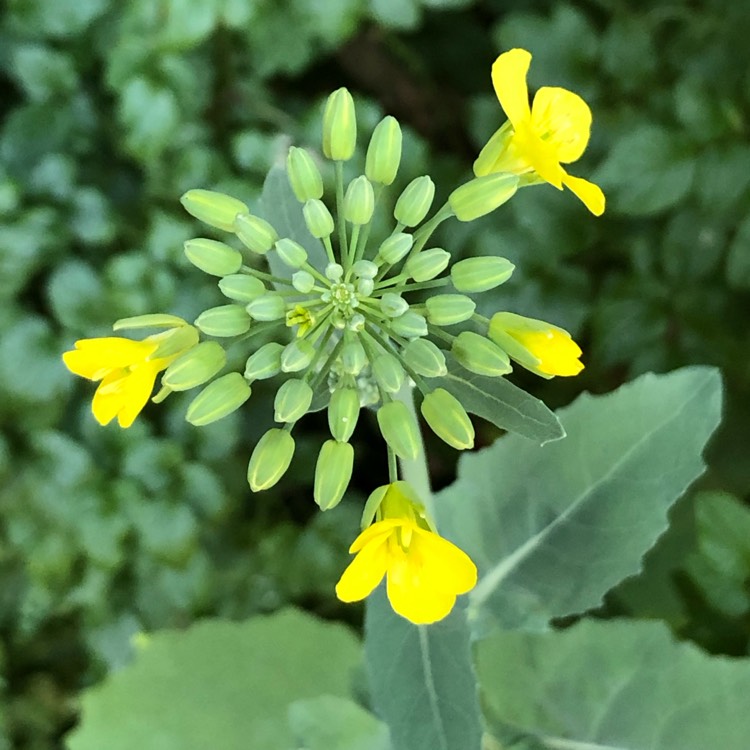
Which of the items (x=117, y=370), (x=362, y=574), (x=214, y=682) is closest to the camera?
(x=362, y=574)

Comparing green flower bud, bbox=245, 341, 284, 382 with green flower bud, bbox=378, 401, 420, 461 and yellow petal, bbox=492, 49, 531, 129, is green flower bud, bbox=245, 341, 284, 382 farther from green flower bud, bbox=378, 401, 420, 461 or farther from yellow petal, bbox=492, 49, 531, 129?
yellow petal, bbox=492, 49, 531, 129

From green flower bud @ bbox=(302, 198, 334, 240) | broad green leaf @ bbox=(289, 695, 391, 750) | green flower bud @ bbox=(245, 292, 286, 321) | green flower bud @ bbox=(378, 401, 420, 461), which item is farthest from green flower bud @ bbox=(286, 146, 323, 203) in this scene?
broad green leaf @ bbox=(289, 695, 391, 750)

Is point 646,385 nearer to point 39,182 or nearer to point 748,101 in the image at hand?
point 748,101

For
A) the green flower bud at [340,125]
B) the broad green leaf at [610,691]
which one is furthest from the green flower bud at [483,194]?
the broad green leaf at [610,691]

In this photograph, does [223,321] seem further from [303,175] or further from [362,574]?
[362,574]

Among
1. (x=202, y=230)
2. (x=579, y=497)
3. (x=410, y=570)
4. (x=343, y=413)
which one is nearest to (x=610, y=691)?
(x=579, y=497)

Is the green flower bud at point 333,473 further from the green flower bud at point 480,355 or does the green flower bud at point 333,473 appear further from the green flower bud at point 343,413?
the green flower bud at point 480,355

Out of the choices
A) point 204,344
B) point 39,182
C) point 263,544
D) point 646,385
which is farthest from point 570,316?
point 39,182
